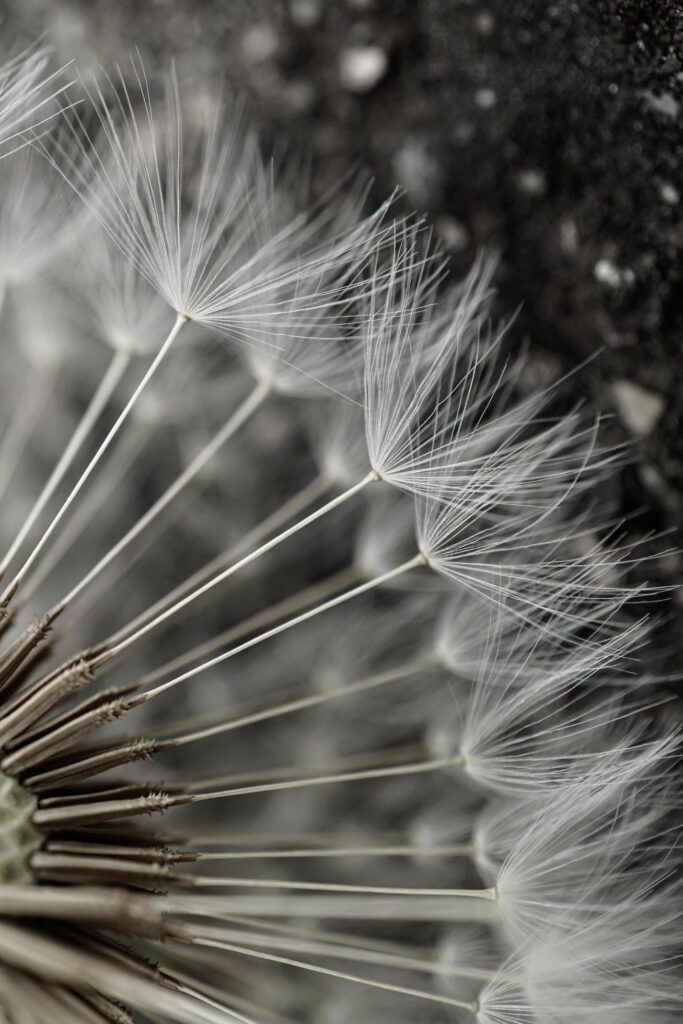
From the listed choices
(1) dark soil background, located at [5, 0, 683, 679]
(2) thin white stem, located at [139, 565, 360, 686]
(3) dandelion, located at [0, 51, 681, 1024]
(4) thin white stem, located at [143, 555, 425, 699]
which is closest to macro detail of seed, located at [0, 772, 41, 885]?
(3) dandelion, located at [0, 51, 681, 1024]

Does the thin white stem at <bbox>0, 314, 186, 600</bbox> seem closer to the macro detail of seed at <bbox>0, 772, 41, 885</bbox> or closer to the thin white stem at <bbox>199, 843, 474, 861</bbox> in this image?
the macro detail of seed at <bbox>0, 772, 41, 885</bbox>

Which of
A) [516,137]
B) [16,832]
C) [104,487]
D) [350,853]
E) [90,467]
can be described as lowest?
[16,832]

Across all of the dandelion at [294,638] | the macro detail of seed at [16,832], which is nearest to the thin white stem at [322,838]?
the dandelion at [294,638]

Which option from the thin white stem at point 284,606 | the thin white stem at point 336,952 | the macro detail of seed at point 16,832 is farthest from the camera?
the thin white stem at point 284,606

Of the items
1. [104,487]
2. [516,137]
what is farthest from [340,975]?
[516,137]

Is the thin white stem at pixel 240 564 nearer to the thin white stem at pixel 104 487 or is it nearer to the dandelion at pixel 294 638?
the dandelion at pixel 294 638

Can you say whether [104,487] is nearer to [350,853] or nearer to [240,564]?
[240,564]
